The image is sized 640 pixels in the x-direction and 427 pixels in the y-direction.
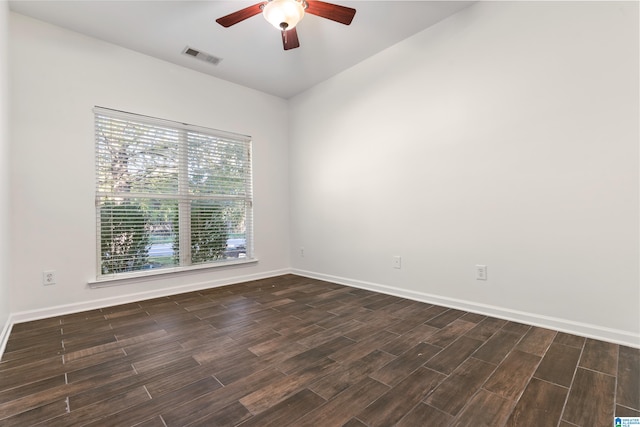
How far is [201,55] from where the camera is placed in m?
3.23

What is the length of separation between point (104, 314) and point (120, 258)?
0.60 meters

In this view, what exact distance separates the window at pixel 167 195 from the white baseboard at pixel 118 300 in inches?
9.2

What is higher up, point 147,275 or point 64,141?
point 64,141

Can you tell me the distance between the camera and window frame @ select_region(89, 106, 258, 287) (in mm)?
2920

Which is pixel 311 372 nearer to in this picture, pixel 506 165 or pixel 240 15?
pixel 506 165

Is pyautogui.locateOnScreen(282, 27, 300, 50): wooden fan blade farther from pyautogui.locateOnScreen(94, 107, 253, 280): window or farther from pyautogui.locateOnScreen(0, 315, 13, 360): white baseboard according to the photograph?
pyautogui.locateOnScreen(0, 315, 13, 360): white baseboard

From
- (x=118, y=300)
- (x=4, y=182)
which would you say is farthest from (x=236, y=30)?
(x=118, y=300)

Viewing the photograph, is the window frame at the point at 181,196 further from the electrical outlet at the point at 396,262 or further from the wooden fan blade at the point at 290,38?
the electrical outlet at the point at 396,262

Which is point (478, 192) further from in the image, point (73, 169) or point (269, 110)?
point (73, 169)

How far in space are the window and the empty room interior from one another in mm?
23

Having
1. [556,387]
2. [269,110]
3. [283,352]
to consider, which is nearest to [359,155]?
[269,110]

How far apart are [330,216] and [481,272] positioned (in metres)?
1.90

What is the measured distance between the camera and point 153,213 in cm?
327

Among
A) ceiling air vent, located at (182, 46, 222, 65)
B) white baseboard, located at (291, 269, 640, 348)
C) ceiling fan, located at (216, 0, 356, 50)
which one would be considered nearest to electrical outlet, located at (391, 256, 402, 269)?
white baseboard, located at (291, 269, 640, 348)
